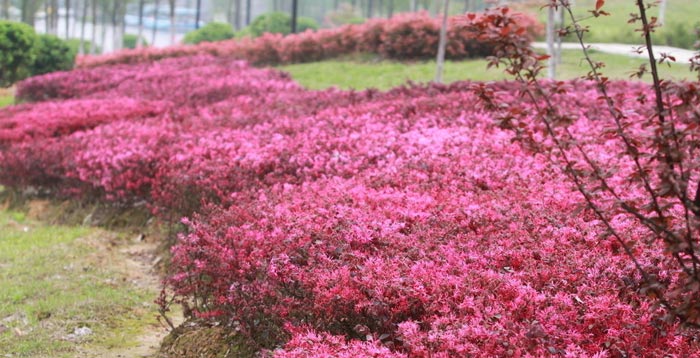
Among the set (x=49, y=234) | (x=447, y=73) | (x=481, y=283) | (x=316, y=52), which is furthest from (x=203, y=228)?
(x=316, y=52)

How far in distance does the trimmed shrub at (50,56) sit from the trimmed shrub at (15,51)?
0.55 metres

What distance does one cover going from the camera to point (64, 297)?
6.24 metres

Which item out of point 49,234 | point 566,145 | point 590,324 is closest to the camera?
point 566,145

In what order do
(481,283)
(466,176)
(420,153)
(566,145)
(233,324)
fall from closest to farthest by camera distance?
(566,145) → (481,283) → (233,324) → (466,176) → (420,153)

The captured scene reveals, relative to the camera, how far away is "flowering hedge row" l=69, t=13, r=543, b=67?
64.0 feet

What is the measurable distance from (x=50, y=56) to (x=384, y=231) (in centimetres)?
2206

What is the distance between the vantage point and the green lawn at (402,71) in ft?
53.7

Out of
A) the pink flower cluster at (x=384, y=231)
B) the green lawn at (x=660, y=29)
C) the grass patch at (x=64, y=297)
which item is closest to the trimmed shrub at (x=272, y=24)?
the green lawn at (x=660, y=29)

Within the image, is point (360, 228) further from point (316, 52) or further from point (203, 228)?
point (316, 52)

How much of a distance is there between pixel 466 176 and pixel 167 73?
13331 millimetres

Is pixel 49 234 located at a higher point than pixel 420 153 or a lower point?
lower

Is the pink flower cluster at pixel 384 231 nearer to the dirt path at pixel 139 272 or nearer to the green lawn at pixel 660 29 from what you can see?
the dirt path at pixel 139 272

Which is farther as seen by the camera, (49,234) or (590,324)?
(49,234)

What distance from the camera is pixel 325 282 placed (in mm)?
3988
